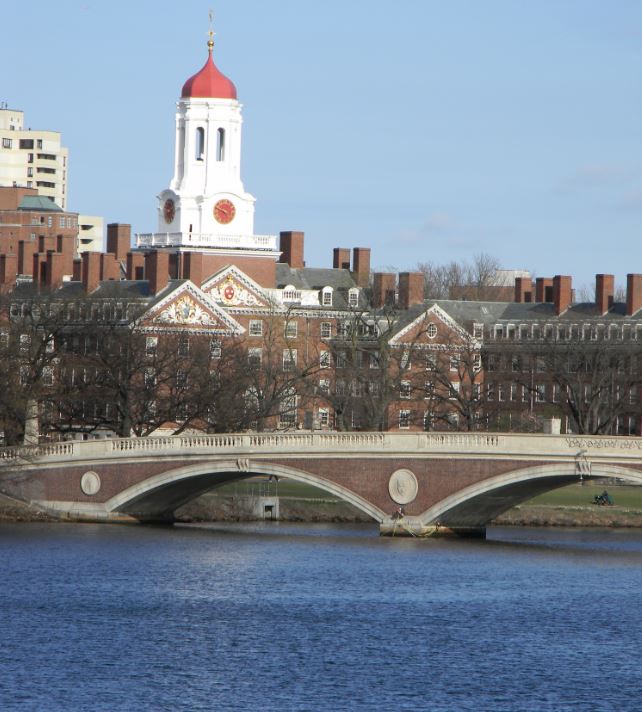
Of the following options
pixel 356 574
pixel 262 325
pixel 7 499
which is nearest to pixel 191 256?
pixel 262 325

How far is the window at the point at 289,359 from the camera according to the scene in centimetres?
11229

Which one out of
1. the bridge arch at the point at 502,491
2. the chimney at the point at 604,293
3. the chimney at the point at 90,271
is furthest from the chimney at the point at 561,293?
the bridge arch at the point at 502,491

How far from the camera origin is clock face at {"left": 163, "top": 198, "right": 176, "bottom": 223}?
4820 inches

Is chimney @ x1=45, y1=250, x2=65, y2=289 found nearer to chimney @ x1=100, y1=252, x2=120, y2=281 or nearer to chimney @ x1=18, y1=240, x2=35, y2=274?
chimney @ x1=100, y1=252, x2=120, y2=281

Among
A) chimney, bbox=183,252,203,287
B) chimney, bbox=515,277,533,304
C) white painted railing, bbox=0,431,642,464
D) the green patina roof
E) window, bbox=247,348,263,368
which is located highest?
the green patina roof

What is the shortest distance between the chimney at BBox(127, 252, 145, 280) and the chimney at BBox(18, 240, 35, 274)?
5891mm

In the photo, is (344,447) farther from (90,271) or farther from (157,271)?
(90,271)

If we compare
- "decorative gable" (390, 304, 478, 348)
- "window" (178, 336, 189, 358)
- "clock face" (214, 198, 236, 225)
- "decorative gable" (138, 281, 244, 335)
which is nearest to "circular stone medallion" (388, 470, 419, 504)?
"window" (178, 336, 189, 358)

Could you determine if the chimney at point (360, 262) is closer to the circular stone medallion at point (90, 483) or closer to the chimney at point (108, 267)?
the chimney at point (108, 267)

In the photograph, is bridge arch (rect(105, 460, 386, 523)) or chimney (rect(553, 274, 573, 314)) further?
chimney (rect(553, 274, 573, 314))

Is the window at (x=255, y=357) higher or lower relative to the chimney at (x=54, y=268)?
lower

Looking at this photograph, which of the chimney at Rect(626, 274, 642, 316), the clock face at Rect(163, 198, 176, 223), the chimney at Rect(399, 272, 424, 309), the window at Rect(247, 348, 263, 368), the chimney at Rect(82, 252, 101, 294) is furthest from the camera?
the chimney at Rect(626, 274, 642, 316)

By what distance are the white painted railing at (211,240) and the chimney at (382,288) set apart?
6.55 m

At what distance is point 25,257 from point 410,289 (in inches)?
848
